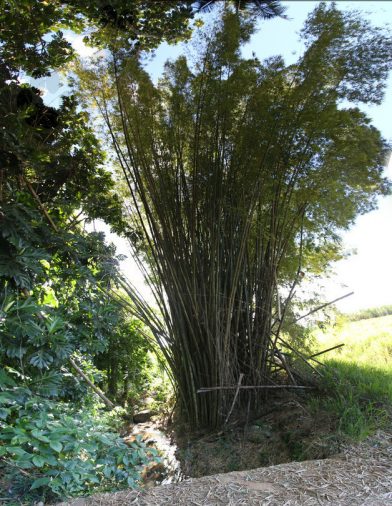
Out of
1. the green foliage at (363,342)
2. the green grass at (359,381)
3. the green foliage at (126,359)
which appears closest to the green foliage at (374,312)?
the green foliage at (363,342)

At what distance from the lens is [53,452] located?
1403mm

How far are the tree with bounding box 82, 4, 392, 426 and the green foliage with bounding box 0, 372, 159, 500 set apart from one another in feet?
2.93

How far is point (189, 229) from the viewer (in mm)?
2621

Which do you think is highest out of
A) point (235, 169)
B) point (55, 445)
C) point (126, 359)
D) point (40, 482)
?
point (235, 169)

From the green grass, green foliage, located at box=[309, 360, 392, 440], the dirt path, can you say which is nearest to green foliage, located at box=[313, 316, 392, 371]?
the green grass

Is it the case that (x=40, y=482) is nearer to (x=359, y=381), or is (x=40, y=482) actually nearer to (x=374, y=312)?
(x=359, y=381)

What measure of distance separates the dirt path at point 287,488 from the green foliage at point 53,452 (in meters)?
0.09

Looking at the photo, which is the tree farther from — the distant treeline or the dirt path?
the distant treeline

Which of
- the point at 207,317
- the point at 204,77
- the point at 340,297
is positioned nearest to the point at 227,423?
the point at 207,317

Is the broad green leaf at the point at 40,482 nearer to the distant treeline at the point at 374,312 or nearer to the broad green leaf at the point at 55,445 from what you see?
the broad green leaf at the point at 55,445

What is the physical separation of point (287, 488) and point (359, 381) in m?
1.27

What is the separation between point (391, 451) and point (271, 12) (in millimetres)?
2641

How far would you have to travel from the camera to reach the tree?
93.3 inches

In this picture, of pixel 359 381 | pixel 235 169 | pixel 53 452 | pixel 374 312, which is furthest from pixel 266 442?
pixel 374 312
